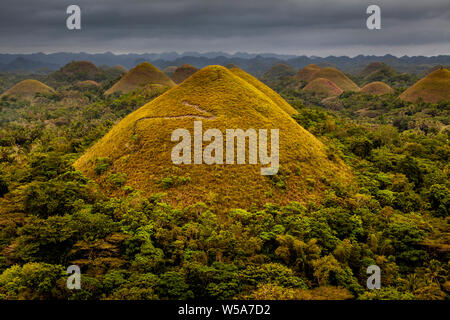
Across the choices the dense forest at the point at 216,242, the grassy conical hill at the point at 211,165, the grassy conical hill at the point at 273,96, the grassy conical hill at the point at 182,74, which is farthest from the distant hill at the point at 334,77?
the dense forest at the point at 216,242

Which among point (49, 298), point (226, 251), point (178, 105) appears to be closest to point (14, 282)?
point (49, 298)

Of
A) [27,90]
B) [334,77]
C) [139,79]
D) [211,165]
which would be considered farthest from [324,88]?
[27,90]

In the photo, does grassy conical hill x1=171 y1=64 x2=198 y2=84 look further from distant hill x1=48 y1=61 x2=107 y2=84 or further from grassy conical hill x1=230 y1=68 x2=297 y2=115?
grassy conical hill x1=230 y1=68 x2=297 y2=115

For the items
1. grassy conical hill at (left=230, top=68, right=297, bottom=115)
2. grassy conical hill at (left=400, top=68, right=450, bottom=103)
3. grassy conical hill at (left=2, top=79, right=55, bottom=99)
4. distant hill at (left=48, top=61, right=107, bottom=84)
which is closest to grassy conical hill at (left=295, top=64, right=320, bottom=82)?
grassy conical hill at (left=400, top=68, right=450, bottom=103)

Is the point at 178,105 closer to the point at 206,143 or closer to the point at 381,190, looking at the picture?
the point at 206,143

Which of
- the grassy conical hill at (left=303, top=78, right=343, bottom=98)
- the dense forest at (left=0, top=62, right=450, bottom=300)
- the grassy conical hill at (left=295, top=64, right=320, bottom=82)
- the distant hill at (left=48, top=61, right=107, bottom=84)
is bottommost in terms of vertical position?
the dense forest at (left=0, top=62, right=450, bottom=300)

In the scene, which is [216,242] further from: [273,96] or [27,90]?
[27,90]
